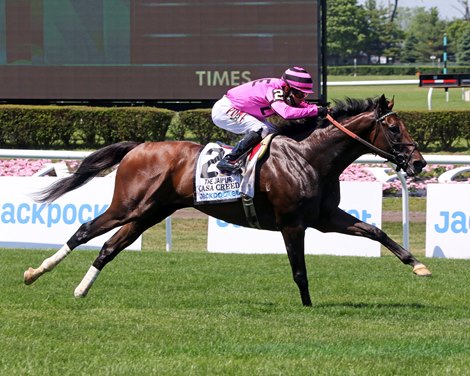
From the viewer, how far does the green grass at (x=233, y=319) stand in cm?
542

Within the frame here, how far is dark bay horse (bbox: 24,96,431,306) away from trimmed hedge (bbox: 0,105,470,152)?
1100 centimetres

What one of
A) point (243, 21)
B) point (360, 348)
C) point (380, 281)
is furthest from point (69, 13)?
point (360, 348)

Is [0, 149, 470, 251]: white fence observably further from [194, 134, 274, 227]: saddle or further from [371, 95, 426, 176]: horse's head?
[194, 134, 274, 227]: saddle

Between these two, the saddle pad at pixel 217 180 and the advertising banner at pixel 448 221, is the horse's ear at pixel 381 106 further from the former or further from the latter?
the advertising banner at pixel 448 221

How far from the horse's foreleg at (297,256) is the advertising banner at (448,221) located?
3.56 meters

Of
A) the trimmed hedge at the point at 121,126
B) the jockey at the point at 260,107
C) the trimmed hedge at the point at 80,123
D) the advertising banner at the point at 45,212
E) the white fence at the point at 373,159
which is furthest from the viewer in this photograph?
the trimmed hedge at the point at 80,123

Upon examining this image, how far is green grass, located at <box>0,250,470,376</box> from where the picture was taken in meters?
5.42

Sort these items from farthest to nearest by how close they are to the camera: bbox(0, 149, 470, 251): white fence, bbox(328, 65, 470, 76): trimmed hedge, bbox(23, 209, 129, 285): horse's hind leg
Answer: bbox(328, 65, 470, 76): trimmed hedge, bbox(0, 149, 470, 251): white fence, bbox(23, 209, 129, 285): horse's hind leg

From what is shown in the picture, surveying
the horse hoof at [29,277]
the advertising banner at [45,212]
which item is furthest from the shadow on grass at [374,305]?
the advertising banner at [45,212]

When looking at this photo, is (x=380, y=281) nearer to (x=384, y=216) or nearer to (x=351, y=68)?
(x=384, y=216)

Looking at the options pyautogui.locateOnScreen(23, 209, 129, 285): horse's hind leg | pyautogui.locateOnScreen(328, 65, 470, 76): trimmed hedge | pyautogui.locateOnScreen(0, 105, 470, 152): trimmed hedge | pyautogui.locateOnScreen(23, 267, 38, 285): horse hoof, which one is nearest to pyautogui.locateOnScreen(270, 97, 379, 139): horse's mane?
pyautogui.locateOnScreen(23, 209, 129, 285): horse's hind leg

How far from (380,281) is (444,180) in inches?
192

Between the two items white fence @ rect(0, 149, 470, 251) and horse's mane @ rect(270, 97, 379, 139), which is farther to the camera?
white fence @ rect(0, 149, 470, 251)

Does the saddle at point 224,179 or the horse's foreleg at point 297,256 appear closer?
the horse's foreleg at point 297,256
